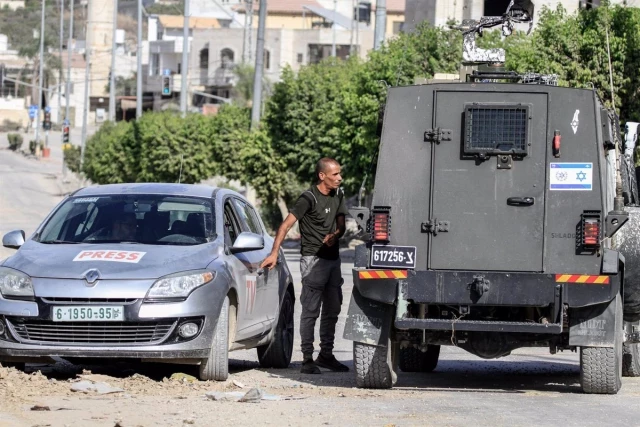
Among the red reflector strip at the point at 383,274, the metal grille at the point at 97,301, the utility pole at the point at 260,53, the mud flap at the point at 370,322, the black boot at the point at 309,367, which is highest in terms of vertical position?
the utility pole at the point at 260,53

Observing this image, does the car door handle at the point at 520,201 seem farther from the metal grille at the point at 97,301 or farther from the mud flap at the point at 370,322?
the metal grille at the point at 97,301

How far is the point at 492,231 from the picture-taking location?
10180mm

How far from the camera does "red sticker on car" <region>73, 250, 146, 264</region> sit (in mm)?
10070

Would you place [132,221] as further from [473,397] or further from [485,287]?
[473,397]

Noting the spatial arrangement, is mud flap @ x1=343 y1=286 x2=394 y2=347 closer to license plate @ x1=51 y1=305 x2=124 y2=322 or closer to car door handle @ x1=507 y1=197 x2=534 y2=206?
car door handle @ x1=507 y1=197 x2=534 y2=206

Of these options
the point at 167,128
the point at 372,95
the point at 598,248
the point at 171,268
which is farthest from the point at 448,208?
the point at 167,128

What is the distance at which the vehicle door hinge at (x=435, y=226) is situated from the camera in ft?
33.6

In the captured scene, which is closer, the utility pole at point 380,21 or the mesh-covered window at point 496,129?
the mesh-covered window at point 496,129

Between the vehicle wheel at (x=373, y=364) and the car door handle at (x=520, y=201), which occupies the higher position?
the car door handle at (x=520, y=201)

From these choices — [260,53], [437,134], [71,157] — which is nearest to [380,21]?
[260,53]

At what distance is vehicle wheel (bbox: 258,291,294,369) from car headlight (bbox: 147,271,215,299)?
79.3 inches

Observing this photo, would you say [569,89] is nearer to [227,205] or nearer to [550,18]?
[227,205]

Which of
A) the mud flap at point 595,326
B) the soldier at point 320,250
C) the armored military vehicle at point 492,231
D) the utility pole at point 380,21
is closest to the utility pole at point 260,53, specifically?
the utility pole at point 380,21

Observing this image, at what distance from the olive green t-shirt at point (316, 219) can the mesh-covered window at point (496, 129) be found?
1836 mm
